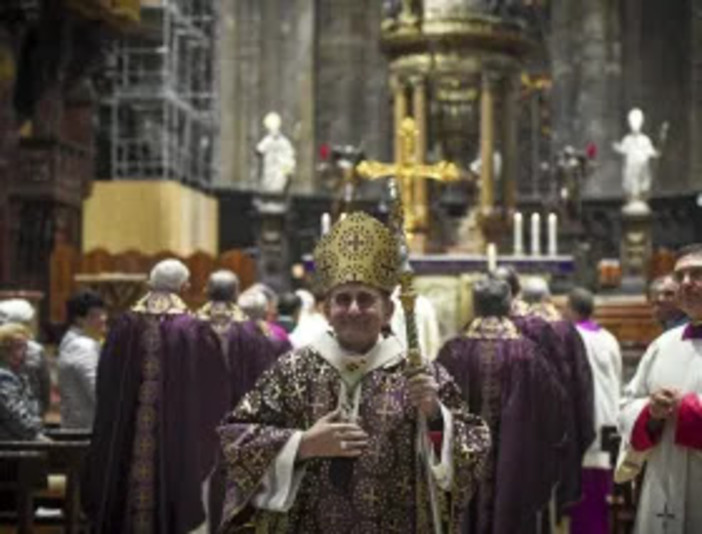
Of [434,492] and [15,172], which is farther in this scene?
[15,172]

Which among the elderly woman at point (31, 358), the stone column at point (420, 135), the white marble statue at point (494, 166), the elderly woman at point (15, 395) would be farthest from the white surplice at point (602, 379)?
the white marble statue at point (494, 166)

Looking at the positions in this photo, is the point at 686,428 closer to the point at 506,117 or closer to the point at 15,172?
the point at 15,172

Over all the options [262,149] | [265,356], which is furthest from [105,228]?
[265,356]

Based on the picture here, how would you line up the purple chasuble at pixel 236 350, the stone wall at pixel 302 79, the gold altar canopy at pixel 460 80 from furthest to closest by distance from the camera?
the stone wall at pixel 302 79, the gold altar canopy at pixel 460 80, the purple chasuble at pixel 236 350

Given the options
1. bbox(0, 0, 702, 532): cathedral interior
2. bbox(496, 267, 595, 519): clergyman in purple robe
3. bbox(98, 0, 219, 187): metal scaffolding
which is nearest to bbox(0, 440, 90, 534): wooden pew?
bbox(496, 267, 595, 519): clergyman in purple robe

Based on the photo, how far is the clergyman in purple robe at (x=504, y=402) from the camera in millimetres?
10195

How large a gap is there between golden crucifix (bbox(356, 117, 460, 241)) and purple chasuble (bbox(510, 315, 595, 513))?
982mm

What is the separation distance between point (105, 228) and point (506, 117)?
6577mm

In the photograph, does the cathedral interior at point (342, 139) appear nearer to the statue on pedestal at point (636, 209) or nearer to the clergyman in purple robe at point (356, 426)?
the statue on pedestal at point (636, 209)

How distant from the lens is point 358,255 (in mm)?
5852

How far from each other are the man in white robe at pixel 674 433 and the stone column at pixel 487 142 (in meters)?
19.8

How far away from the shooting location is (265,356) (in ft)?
40.0

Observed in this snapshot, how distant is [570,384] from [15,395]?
11.7 feet

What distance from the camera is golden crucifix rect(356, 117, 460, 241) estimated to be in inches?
423
